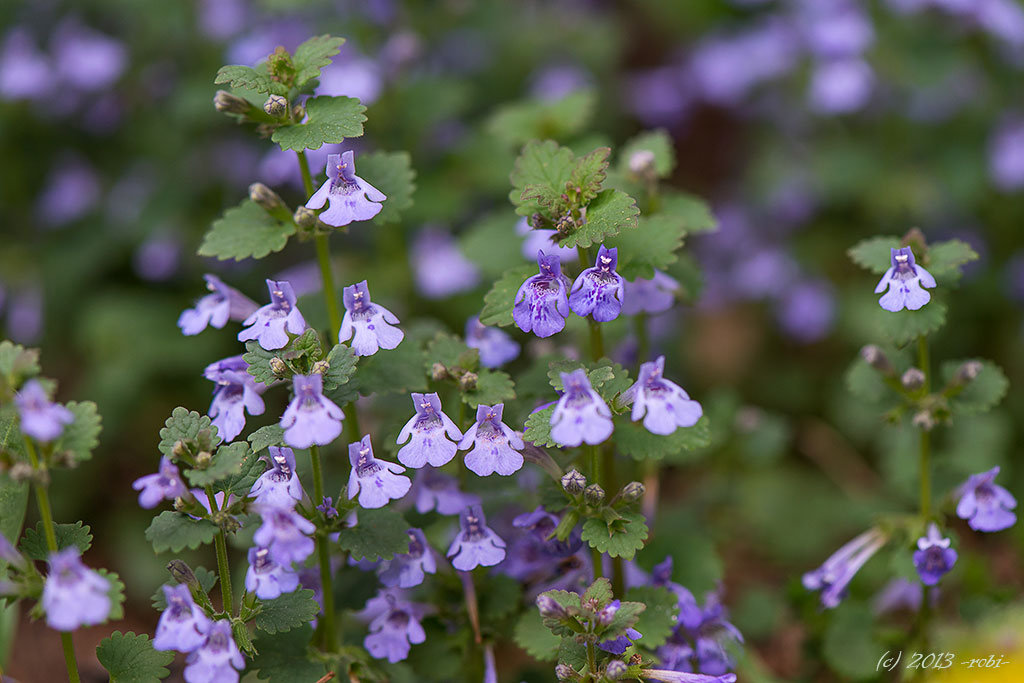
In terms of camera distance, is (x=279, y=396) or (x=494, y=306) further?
(x=279, y=396)

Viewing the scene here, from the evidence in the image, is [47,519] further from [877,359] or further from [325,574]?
[877,359]

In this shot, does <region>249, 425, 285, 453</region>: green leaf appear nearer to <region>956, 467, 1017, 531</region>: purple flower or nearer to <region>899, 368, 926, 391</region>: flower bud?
<region>899, 368, 926, 391</region>: flower bud

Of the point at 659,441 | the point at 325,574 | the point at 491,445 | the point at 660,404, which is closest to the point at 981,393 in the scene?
the point at 659,441

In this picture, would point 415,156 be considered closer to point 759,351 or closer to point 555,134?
point 555,134

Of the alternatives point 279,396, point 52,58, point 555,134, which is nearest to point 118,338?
point 279,396

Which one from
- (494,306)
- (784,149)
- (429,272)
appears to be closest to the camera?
(494,306)

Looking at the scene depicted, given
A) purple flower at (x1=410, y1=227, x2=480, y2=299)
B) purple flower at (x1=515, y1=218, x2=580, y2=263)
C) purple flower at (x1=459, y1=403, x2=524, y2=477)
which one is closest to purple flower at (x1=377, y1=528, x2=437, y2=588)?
purple flower at (x1=459, y1=403, x2=524, y2=477)

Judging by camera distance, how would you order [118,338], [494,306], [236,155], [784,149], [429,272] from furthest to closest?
[784,149] < [236,155] < [118,338] < [429,272] < [494,306]
